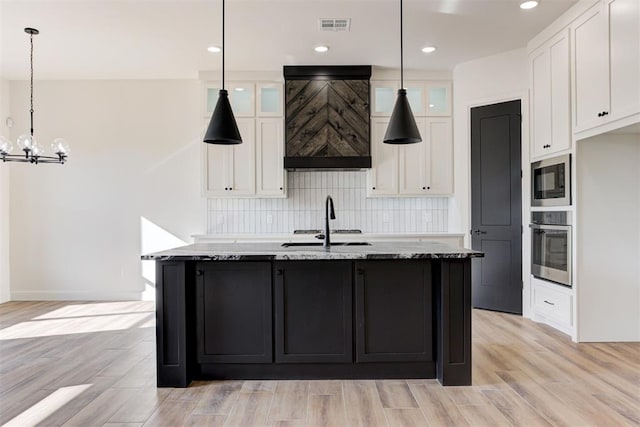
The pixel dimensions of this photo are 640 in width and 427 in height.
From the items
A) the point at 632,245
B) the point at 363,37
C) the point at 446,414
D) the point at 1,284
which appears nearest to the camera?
the point at 446,414

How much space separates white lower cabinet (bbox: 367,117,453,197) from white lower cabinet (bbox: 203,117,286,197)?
3.99 ft

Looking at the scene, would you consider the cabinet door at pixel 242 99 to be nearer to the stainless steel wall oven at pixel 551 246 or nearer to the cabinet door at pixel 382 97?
the cabinet door at pixel 382 97

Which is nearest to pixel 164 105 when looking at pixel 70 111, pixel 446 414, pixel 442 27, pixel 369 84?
pixel 70 111

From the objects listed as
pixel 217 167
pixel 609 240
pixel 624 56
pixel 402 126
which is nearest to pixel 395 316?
pixel 402 126

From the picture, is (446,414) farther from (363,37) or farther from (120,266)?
(120,266)

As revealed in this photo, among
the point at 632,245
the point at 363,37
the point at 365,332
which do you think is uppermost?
the point at 363,37

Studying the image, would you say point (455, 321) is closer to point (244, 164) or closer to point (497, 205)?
point (497, 205)

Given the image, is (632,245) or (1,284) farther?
(1,284)

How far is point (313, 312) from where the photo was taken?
2.80m

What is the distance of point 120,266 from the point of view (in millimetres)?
5578

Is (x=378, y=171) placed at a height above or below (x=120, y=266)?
above

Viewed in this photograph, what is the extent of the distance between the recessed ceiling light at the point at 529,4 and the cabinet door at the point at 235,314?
3.09m

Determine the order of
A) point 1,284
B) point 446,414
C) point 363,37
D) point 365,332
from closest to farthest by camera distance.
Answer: point 446,414
point 365,332
point 363,37
point 1,284

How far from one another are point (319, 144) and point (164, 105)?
222 centimetres
